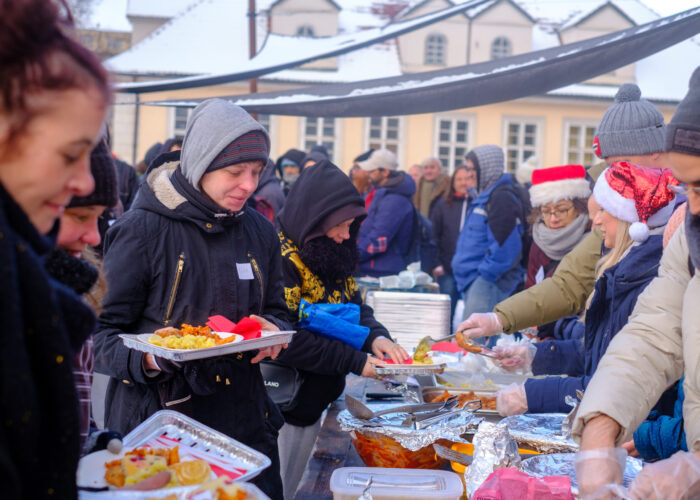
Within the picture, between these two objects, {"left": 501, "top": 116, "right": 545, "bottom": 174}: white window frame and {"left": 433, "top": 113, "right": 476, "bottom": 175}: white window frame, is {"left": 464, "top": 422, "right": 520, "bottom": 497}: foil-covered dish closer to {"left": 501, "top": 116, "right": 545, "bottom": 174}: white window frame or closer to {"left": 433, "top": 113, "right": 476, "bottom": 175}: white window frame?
{"left": 433, "top": 113, "right": 476, "bottom": 175}: white window frame

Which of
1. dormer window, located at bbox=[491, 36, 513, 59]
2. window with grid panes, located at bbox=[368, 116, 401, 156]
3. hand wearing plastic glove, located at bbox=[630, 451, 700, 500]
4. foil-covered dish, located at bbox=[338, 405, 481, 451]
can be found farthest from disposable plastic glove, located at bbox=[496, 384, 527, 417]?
dormer window, located at bbox=[491, 36, 513, 59]

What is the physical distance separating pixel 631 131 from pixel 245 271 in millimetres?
1817

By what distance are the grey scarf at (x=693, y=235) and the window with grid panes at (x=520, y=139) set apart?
16.9 meters

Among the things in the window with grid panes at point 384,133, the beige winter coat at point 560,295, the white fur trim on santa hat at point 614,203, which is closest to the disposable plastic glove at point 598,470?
the white fur trim on santa hat at point 614,203

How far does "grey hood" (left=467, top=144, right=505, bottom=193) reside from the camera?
5441 millimetres

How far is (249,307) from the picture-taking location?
6.89 ft

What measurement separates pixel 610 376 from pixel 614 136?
1.80 meters

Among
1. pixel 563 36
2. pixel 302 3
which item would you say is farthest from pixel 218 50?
pixel 563 36

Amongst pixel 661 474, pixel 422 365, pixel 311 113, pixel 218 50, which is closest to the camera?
pixel 661 474

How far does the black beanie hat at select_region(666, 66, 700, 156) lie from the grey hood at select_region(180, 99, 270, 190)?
3.95 feet

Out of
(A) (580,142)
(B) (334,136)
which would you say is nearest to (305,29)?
(B) (334,136)

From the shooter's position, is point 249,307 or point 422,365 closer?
point 249,307

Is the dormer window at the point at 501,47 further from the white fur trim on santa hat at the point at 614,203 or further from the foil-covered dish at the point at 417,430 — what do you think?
the foil-covered dish at the point at 417,430

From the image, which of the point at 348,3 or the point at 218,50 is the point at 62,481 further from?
the point at 348,3
